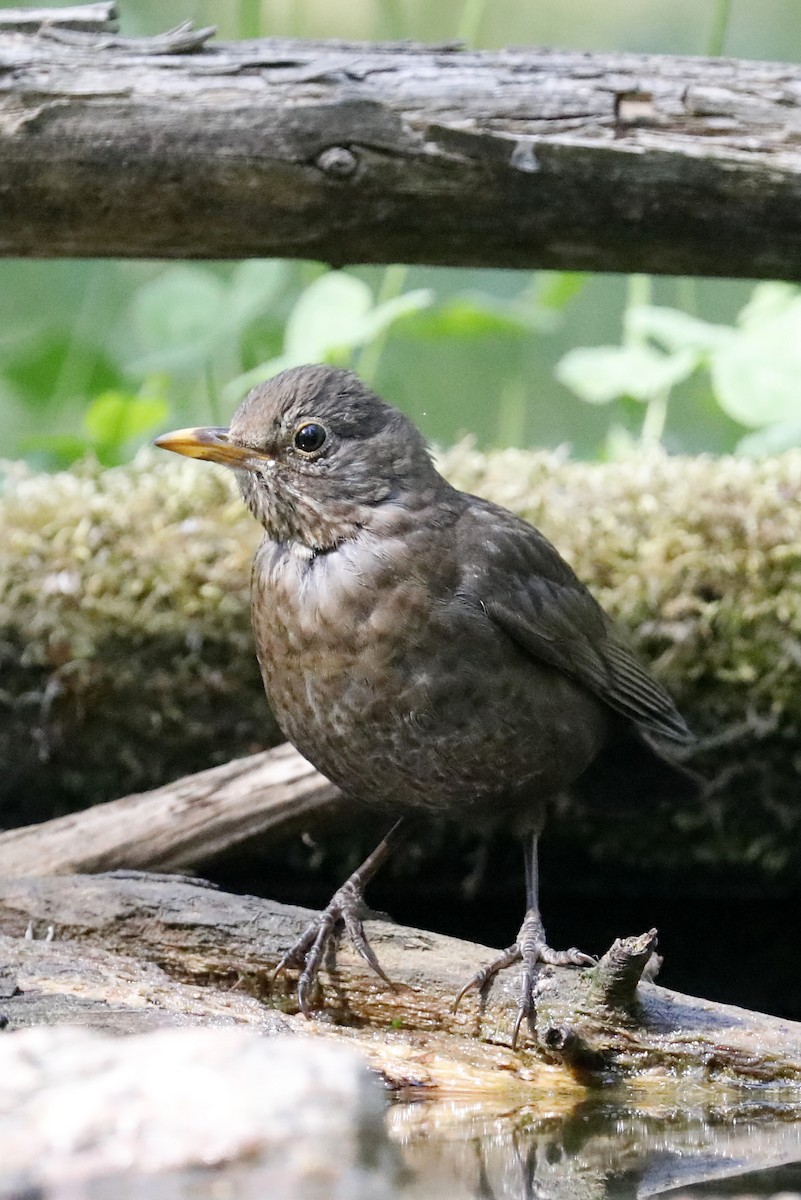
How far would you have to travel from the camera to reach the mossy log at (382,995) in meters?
2.59

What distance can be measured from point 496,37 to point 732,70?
4478mm

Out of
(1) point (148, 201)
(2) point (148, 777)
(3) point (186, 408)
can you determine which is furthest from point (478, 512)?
(3) point (186, 408)

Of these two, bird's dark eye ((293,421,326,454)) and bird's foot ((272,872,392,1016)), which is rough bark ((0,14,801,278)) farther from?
bird's foot ((272,872,392,1016))

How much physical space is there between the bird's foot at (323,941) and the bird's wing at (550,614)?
0.73m

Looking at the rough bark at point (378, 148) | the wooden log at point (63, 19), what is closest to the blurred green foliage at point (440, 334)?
the rough bark at point (378, 148)

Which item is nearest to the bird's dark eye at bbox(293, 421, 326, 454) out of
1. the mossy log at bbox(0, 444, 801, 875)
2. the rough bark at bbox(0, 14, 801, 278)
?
the rough bark at bbox(0, 14, 801, 278)

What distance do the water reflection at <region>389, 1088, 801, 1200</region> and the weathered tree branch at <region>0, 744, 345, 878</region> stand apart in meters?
1.16

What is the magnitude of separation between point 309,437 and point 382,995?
1267 millimetres

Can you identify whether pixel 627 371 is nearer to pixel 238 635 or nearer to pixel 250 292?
pixel 250 292

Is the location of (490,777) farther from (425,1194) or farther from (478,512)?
(425,1194)

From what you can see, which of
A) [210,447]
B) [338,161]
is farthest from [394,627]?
[338,161]

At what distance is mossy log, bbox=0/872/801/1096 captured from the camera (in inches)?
102

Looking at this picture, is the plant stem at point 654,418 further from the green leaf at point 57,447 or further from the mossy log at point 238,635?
the green leaf at point 57,447

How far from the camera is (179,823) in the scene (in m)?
3.48
